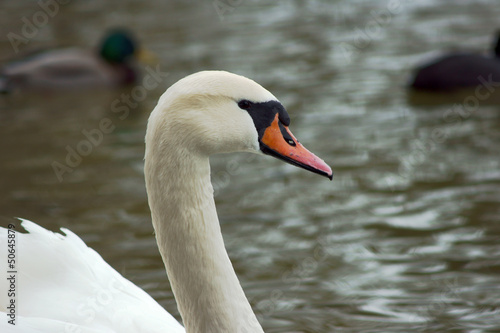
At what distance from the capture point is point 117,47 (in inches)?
483

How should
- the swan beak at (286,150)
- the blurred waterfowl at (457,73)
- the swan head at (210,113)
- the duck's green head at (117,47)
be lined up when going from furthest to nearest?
the duck's green head at (117,47)
the blurred waterfowl at (457,73)
the swan beak at (286,150)
the swan head at (210,113)

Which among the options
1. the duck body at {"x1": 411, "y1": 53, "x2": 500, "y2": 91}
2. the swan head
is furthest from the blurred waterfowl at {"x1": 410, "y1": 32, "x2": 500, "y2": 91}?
the swan head

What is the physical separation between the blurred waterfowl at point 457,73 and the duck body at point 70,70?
4.03 meters

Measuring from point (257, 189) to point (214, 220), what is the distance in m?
3.85

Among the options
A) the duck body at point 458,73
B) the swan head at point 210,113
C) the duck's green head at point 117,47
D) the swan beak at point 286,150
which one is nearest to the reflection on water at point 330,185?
the duck body at point 458,73

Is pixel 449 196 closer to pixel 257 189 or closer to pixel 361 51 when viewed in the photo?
pixel 257 189

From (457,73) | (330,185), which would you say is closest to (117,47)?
(457,73)

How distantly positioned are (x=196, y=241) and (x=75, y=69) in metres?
8.85

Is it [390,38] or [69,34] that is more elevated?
[69,34]

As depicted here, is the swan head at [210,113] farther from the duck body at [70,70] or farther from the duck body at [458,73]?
the duck body at [70,70]

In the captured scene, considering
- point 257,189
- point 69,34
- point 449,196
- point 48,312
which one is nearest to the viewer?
point 48,312

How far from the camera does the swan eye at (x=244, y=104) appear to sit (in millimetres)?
3104

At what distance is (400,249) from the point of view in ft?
18.2

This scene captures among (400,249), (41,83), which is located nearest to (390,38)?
(41,83)
